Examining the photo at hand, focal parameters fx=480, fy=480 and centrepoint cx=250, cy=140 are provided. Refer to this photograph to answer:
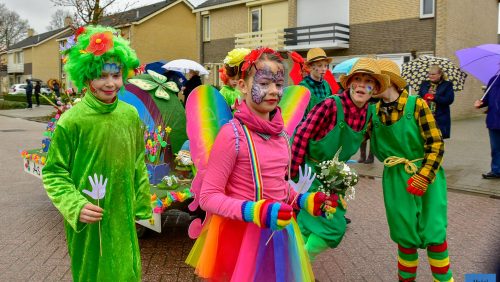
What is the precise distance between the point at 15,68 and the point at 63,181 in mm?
62739

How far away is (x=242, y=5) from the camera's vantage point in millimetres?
26531

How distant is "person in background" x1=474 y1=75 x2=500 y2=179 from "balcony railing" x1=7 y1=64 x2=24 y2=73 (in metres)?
58.1

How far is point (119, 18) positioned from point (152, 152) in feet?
50.9

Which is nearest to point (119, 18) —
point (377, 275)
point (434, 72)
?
point (434, 72)

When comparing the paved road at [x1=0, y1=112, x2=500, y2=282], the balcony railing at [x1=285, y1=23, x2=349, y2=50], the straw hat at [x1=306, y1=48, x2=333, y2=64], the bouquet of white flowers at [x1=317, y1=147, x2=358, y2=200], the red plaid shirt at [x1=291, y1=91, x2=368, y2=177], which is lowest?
the paved road at [x1=0, y1=112, x2=500, y2=282]

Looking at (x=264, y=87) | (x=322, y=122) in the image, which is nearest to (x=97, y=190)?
(x=264, y=87)

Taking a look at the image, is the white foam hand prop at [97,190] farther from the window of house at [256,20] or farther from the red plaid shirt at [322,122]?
the window of house at [256,20]

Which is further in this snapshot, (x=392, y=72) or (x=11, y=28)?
(x=11, y=28)

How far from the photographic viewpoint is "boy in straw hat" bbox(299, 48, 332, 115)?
5578 millimetres

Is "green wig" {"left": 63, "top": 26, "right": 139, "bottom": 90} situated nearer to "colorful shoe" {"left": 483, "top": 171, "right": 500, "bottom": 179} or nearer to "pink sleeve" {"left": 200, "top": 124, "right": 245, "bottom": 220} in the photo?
"pink sleeve" {"left": 200, "top": 124, "right": 245, "bottom": 220}

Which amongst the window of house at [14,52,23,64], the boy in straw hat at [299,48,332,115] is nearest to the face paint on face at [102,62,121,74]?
the boy in straw hat at [299,48,332,115]

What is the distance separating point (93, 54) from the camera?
2518mm

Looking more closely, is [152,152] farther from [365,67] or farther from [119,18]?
[119,18]

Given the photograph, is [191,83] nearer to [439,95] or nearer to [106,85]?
[439,95]
